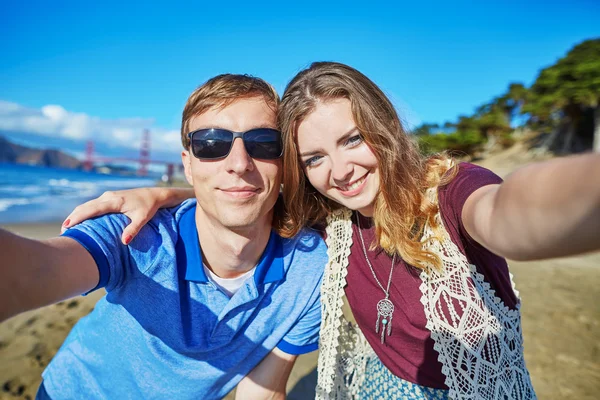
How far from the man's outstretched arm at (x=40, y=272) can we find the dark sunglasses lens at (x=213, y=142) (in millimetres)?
785

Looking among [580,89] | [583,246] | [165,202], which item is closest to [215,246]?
[165,202]

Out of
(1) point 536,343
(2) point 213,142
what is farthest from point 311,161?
(1) point 536,343

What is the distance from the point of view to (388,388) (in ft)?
5.98

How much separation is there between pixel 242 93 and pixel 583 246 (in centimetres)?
166

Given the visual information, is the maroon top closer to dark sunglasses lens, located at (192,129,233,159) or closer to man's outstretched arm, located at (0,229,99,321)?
dark sunglasses lens, located at (192,129,233,159)

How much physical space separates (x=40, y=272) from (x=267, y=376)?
141 cm

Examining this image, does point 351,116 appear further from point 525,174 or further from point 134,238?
point 134,238

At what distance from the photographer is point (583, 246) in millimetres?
733

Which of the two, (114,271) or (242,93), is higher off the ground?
(242,93)

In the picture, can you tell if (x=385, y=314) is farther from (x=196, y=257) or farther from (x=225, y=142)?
(x=225, y=142)

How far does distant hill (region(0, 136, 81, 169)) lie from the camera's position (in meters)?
98.9

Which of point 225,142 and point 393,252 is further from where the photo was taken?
point 225,142

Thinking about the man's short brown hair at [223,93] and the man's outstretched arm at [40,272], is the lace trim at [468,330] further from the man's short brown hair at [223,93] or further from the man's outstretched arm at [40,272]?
the man's outstretched arm at [40,272]

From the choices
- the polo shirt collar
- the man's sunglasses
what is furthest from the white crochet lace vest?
the man's sunglasses
